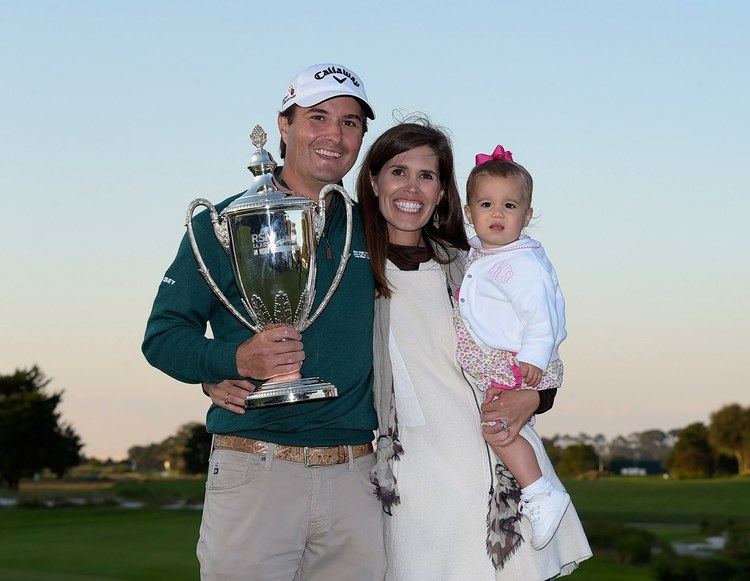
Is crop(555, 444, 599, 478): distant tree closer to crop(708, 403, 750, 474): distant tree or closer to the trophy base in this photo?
crop(708, 403, 750, 474): distant tree

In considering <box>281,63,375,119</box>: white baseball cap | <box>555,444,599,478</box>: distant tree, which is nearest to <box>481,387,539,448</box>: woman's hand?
<box>281,63,375,119</box>: white baseball cap

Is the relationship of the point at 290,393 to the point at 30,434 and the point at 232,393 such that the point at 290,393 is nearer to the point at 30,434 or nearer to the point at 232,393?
the point at 232,393

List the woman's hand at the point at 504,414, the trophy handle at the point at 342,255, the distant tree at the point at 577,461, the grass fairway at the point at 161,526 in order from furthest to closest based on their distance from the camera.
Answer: the distant tree at the point at 577,461
the grass fairway at the point at 161,526
the woman's hand at the point at 504,414
the trophy handle at the point at 342,255

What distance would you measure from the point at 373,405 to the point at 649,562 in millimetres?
11698

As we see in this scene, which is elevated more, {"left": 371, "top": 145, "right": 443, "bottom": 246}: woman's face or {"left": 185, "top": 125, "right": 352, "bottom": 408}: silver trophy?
{"left": 371, "top": 145, "right": 443, "bottom": 246}: woman's face

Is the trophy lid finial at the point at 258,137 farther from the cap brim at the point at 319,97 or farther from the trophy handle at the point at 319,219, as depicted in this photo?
the trophy handle at the point at 319,219

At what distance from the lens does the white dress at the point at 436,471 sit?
4.30m

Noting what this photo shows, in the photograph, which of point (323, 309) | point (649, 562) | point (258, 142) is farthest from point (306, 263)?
point (649, 562)

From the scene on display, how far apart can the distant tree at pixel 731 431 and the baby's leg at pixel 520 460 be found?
37920 millimetres

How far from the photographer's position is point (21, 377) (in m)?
53.7

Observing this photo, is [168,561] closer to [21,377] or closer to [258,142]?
[258,142]

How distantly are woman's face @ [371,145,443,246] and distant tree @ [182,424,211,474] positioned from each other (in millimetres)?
44106

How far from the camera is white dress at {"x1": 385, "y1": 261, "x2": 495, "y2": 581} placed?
169 inches

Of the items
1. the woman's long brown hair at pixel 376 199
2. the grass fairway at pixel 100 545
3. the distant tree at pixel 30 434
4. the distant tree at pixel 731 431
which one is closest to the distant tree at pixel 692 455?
Answer: the distant tree at pixel 731 431
